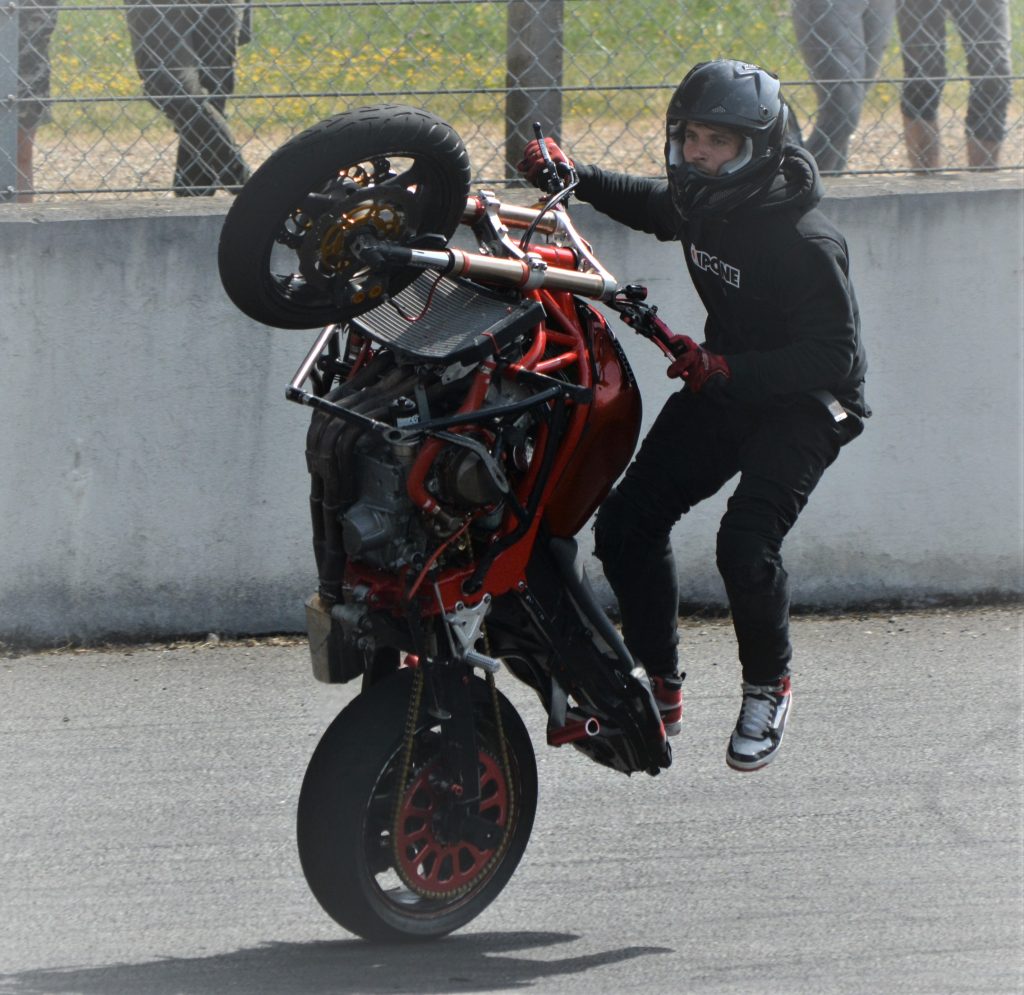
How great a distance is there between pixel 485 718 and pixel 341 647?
0.38 m

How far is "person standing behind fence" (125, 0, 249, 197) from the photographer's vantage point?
552 centimetres

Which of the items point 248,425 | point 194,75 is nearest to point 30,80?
point 194,75

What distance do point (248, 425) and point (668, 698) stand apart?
1877mm

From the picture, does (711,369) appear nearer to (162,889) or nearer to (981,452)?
(162,889)

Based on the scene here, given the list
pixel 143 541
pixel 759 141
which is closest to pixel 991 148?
pixel 759 141

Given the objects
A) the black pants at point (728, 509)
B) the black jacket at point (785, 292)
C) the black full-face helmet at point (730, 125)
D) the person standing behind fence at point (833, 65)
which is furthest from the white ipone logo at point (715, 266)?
the person standing behind fence at point (833, 65)

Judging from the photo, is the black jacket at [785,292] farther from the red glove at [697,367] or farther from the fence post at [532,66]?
the fence post at [532,66]

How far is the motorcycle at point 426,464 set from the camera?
3316 millimetres

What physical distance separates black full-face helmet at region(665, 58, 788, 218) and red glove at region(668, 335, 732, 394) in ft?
1.19

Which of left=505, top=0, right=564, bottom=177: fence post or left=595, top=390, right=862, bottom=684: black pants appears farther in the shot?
left=505, top=0, right=564, bottom=177: fence post

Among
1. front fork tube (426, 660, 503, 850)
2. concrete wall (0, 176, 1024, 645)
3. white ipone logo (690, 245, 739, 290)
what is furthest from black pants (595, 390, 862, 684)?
concrete wall (0, 176, 1024, 645)

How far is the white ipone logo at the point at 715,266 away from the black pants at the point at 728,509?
0.29m

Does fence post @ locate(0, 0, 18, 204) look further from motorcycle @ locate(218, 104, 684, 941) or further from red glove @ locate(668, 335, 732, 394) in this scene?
red glove @ locate(668, 335, 732, 394)

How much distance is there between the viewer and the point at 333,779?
341 centimetres
